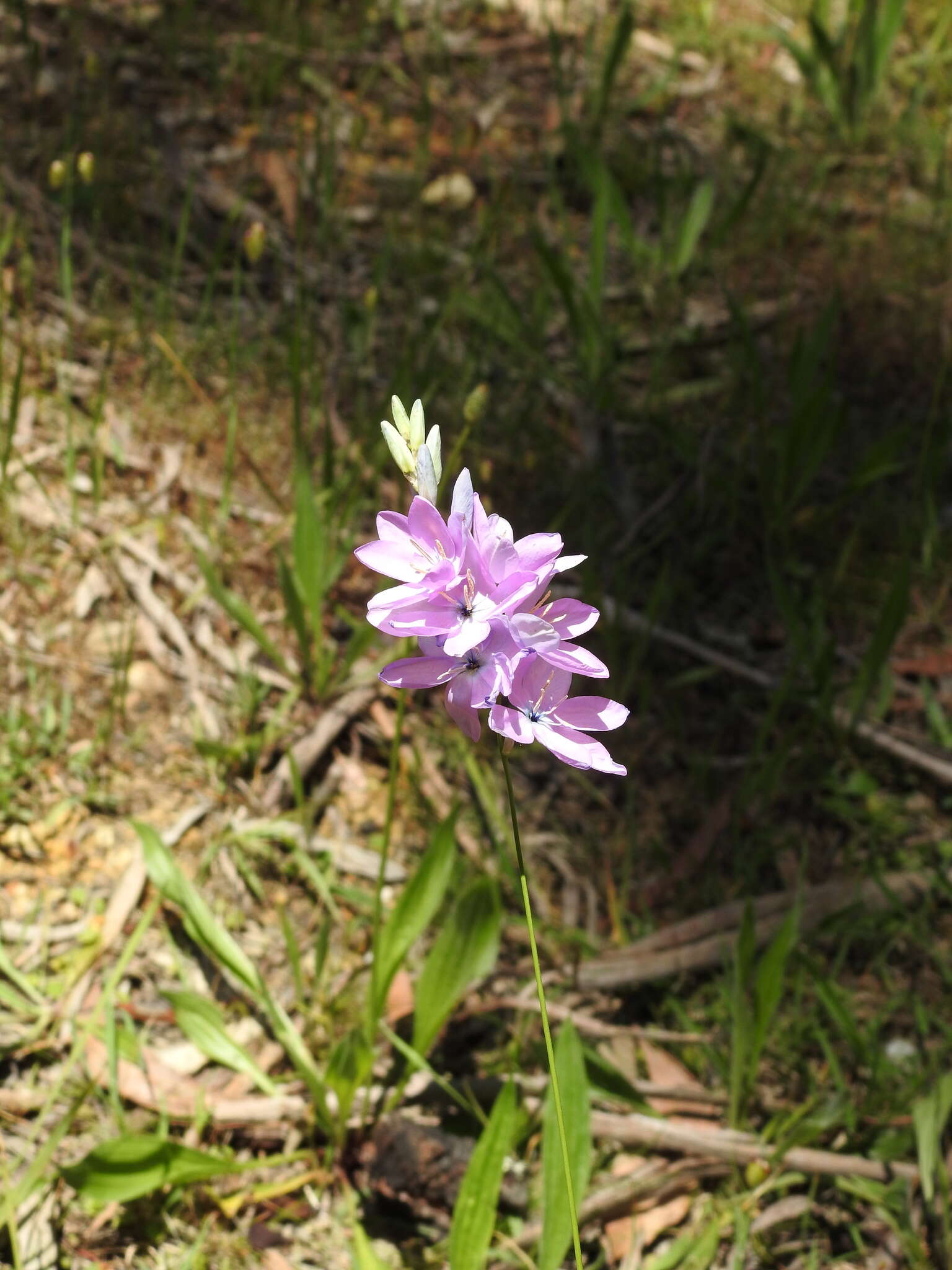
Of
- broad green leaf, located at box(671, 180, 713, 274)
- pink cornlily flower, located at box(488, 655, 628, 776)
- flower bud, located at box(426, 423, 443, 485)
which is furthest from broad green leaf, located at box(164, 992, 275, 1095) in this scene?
broad green leaf, located at box(671, 180, 713, 274)

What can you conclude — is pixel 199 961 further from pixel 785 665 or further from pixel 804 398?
pixel 804 398

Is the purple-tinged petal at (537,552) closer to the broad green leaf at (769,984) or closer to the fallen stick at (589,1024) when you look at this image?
the broad green leaf at (769,984)

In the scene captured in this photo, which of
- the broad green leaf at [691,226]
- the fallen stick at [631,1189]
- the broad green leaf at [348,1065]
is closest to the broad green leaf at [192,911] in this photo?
the broad green leaf at [348,1065]

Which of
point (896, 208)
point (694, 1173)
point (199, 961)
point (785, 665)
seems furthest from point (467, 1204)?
point (896, 208)

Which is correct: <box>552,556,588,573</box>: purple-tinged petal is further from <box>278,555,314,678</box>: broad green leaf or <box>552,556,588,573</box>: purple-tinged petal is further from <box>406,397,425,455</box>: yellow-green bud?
<box>278,555,314,678</box>: broad green leaf

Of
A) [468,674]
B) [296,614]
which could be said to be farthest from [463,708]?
[296,614]

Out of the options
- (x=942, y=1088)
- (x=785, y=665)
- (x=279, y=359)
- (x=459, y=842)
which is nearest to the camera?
(x=942, y=1088)
